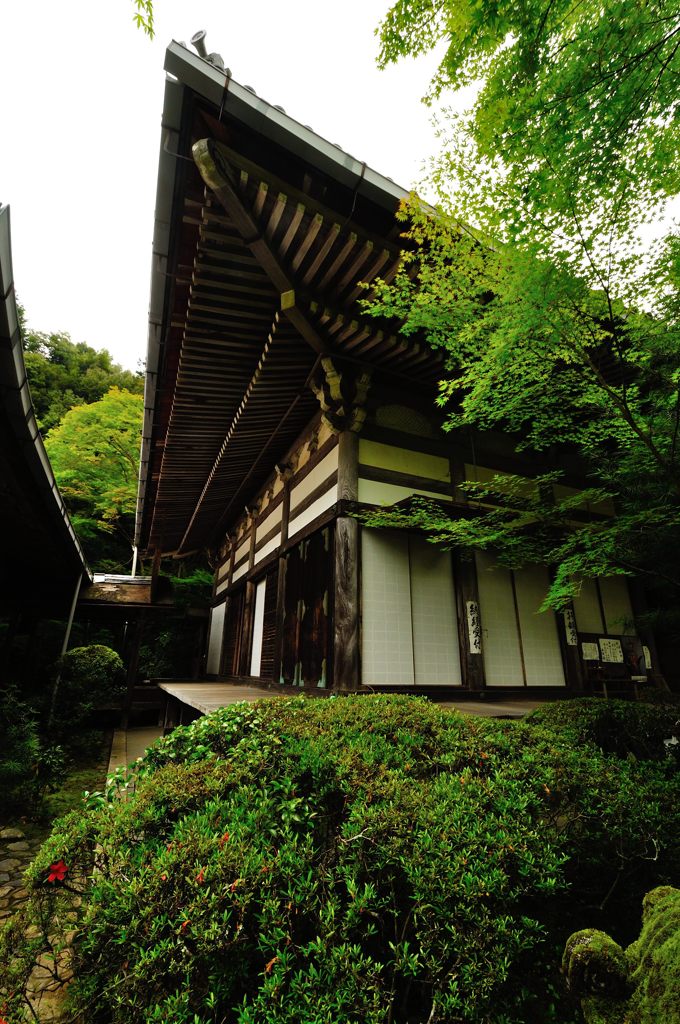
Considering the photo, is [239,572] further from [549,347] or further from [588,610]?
[549,347]

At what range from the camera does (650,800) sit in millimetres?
2643

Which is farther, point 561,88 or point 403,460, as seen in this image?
point 403,460

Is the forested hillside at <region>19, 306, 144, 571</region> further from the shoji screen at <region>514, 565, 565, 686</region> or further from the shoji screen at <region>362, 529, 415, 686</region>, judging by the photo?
the shoji screen at <region>514, 565, 565, 686</region>

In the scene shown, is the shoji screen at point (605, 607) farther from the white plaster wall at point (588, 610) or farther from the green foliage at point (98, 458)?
the green foliage at point (98, 458)

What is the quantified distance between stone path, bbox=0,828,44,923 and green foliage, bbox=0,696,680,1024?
8.61 feet

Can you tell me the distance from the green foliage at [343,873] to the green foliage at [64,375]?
26.7 metres

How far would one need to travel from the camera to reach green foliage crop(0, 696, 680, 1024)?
154 cm

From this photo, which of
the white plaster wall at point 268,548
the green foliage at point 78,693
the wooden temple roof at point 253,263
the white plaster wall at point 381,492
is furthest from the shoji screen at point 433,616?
the green foliage at point 78,693

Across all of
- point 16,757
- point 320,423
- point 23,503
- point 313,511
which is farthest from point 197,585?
point 320,423

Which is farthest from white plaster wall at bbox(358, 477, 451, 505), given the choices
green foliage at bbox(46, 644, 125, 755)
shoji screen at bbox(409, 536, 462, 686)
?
green foliage at bbox(46, 644, 125, 755)

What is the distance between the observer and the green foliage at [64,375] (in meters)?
25.9

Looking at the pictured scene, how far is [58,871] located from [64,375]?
32763mm

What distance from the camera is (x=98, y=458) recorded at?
1944cm

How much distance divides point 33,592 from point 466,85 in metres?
14.0
